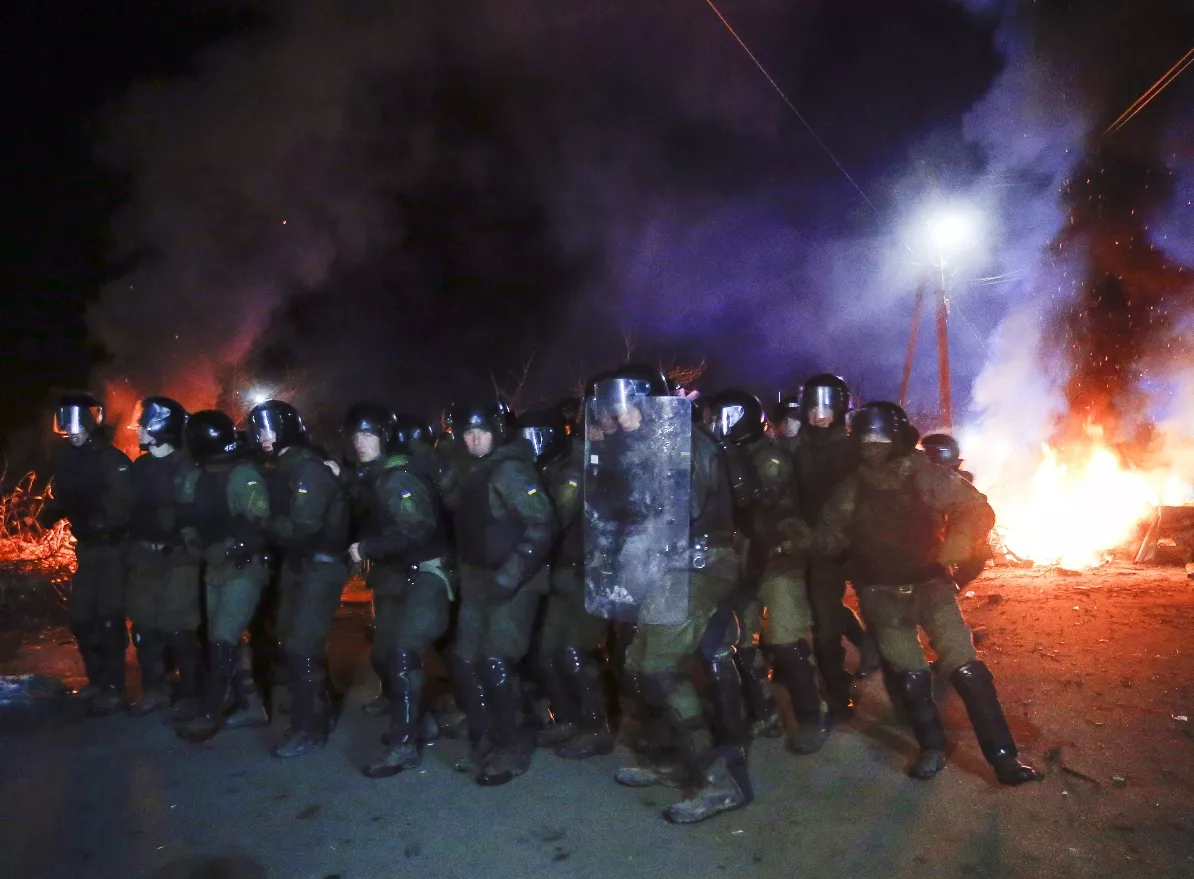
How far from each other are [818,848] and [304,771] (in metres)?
2.93

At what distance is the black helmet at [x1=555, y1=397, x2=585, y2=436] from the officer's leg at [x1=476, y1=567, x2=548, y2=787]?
1.67 metres

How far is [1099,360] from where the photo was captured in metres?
23.4

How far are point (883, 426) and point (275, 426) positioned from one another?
150 inches

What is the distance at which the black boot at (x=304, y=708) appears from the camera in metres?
5.32

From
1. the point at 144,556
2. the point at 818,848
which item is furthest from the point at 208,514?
the point at 818,848

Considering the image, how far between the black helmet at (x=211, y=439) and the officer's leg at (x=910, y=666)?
434cm

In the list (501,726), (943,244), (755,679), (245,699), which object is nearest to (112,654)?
(245,699)

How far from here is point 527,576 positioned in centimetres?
477

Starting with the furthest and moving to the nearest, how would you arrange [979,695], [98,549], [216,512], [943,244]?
[943,244], [98,549], [216,512], [979,695]

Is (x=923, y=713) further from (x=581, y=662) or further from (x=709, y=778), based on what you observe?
(x=581, y=662)

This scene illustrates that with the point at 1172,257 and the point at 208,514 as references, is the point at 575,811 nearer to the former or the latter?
the point at 208,514

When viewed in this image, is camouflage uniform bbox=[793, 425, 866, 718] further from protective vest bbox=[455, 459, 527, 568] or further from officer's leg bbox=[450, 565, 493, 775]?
officer's leg bbox=[450, 565, 493, 775]

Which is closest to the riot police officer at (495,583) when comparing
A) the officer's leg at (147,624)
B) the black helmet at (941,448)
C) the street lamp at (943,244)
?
the officer's leg at (147,624)

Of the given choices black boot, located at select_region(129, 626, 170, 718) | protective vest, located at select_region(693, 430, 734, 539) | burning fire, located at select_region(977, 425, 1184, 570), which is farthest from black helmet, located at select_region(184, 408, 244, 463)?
burning fire, located at select_region(977, 425, 1184, 570)
